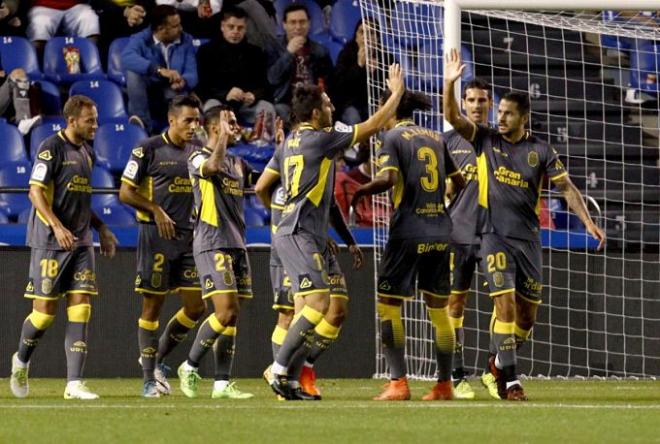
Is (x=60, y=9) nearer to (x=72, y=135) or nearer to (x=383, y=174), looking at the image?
(x=72, y=135)

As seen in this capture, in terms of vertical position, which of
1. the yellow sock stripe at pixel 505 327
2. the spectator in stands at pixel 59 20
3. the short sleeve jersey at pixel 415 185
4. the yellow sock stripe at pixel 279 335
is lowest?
the yellow sock stripe at pixel 279 335

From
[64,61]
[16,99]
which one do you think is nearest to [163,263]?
[16,99]

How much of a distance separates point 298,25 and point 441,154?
7.16 metres

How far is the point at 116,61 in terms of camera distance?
16.7 m

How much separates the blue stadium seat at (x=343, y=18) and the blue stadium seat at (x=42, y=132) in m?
3.35

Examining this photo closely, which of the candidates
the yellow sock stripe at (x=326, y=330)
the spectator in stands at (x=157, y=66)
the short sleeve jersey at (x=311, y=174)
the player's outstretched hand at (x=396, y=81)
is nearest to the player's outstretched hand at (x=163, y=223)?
the short sleeve jersey at (x=311, y=174)

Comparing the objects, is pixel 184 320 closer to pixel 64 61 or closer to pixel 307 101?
pixel 307 101

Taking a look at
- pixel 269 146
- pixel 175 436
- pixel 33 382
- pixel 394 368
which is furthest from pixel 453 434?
pixel 269 146

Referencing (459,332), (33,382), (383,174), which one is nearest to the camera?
(383,174)

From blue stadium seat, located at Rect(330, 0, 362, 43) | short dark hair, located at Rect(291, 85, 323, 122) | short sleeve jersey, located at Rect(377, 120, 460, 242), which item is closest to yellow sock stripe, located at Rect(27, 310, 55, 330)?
short dark hair, located at Rect(291, 85, 323, 122)

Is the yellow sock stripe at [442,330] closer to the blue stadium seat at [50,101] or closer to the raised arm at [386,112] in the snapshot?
the raised arm at [386,112]

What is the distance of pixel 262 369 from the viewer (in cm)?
1342

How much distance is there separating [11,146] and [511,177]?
7547 millimetres

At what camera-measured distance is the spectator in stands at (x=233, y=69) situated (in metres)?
16.5
